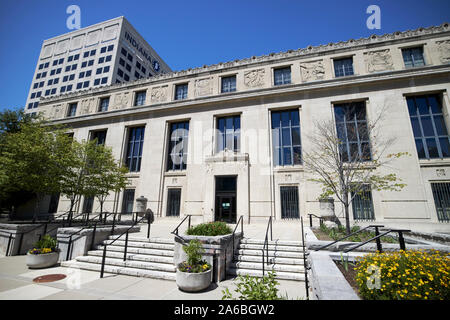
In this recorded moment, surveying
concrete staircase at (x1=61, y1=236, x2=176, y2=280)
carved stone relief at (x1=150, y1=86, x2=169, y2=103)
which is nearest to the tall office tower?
carved stone relief at (x1=150, y1=86, x2=169, y2=103)

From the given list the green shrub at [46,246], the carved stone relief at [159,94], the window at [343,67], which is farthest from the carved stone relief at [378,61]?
the green shrub at [46,246]

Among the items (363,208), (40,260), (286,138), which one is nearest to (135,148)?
(40,260)

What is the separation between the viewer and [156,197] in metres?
19.3

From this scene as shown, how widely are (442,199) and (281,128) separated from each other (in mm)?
12276

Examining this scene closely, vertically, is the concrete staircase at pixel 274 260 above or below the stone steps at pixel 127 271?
above

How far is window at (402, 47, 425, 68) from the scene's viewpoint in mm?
16609

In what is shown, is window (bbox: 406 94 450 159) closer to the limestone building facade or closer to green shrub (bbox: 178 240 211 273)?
the limestone building facade

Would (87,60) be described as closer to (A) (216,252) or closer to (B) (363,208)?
(A) (216,252)

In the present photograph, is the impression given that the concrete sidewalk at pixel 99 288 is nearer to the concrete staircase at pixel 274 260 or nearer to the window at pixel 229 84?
the concrete staircase at pixel 274 260

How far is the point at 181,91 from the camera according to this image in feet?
74.0

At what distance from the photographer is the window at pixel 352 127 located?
15891 mm

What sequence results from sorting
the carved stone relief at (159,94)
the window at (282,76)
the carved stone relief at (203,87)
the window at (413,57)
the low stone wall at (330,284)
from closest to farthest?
1. the low stone wall at (330,284)
2. the window at (413,57)
3. the window at (282,76)
4. the carved stone relief at (203,87)
5. the carved stone relief at (159,94)

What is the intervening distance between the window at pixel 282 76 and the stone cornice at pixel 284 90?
1.42 metres
